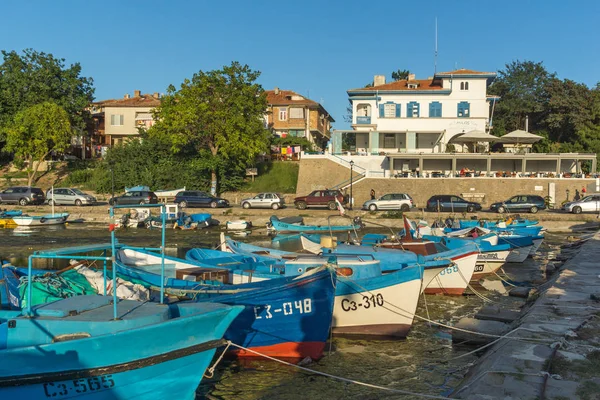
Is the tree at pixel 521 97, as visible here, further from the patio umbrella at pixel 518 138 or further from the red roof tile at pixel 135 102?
the red roof tile at pixel 135 102

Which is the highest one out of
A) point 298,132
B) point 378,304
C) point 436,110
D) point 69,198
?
point 436,110

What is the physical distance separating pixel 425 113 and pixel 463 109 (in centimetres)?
364

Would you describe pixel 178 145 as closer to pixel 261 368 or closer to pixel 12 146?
pixel 12 146

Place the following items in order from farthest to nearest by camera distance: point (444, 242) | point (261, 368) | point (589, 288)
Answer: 1. point (444, 242)
2. point (589, 288)
3. point (261, 368)

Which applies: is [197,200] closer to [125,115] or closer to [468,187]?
[468,187]

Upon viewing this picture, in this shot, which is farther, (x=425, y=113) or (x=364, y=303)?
(x=425, y=113)

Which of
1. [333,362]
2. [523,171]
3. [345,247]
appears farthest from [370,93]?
[333,362]

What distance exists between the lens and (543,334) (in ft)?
35.0

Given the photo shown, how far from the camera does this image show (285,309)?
11062 millimetres

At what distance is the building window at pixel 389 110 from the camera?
5672 centimetres

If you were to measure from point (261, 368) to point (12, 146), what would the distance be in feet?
162

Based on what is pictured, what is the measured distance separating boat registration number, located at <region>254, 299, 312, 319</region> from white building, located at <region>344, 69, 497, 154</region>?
44.8 meters

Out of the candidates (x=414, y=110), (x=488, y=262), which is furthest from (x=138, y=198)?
(x=488, y=262)

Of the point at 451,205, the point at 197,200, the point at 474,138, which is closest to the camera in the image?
the point at 451,205
